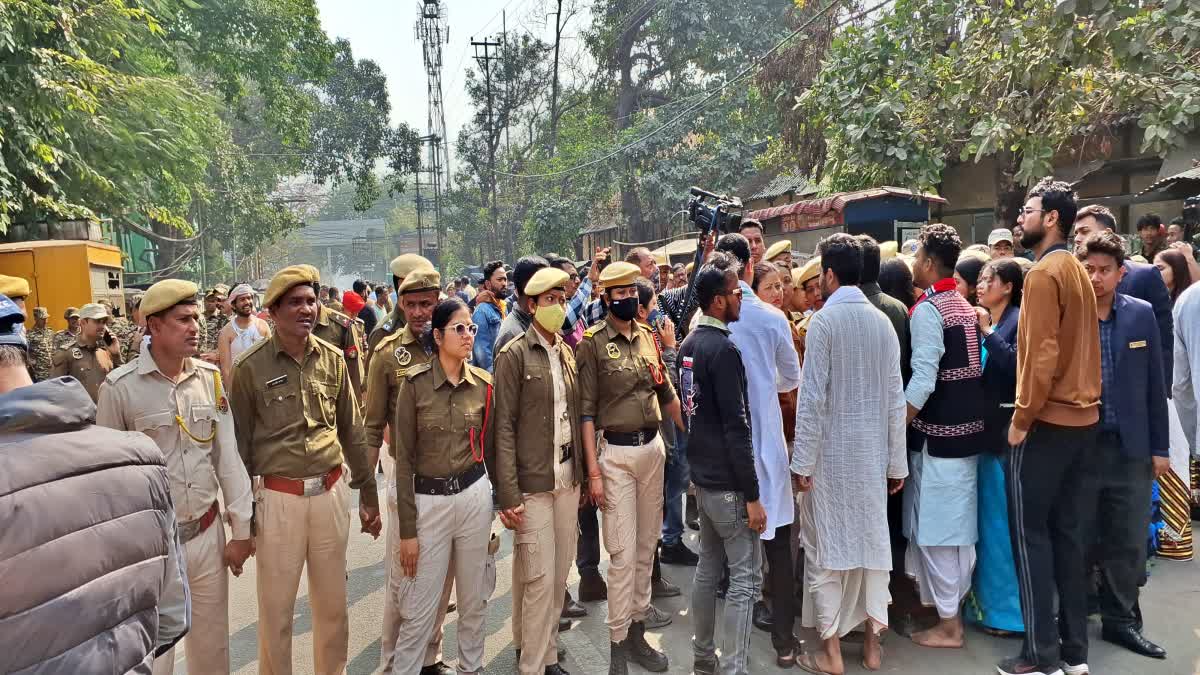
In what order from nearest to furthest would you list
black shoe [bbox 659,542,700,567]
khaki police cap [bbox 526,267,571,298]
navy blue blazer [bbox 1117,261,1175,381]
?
khaki police cap [bbox 526,267,571,298], navy blue blazer [bbox 1117,261,1175,381], black shoe [bbox 659,542,700,567]

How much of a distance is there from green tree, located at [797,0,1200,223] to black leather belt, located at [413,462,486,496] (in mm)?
8560

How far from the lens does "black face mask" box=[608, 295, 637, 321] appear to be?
402cm

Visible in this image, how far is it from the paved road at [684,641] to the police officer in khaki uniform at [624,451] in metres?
0.37

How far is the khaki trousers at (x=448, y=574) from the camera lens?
3479 millimetres

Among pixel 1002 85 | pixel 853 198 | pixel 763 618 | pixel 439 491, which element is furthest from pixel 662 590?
pixel 1002 85

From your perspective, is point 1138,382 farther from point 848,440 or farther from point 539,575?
point 539,575

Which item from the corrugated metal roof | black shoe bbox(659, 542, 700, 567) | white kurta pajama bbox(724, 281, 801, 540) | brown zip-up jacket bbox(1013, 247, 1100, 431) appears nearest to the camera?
brown zip-up jacket bbox(1013, 247, 1100, 431)

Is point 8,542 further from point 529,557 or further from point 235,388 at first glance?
point 529,557

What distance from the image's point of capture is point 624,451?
12.9ft

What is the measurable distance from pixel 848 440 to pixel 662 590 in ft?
5.82

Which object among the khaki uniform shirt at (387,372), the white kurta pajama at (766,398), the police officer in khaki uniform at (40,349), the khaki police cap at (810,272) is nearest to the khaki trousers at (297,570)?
the khaki uniform shirt at (387,372)

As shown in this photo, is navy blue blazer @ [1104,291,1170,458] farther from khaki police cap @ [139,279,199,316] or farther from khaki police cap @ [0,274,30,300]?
khaki police cap @ [0,274,30,300]

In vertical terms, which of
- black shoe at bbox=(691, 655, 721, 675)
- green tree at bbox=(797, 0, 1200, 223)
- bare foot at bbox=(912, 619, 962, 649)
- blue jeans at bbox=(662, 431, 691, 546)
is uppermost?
green tree at bbox=(797, 0, 1200, 223)

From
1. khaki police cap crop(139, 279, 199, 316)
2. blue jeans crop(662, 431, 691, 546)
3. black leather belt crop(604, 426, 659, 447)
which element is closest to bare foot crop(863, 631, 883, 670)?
black leather belt crop(604, 426, 659, 447)
